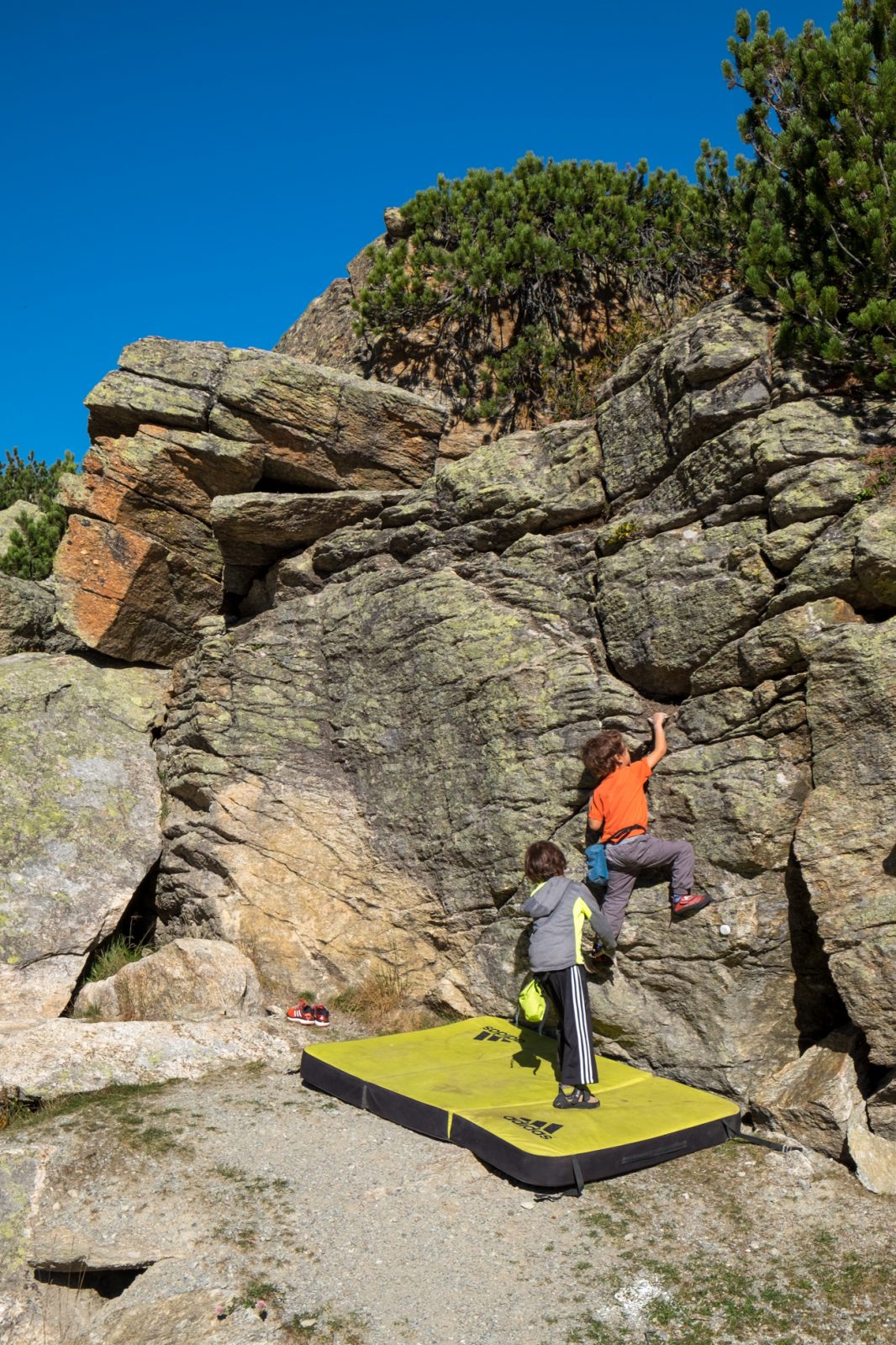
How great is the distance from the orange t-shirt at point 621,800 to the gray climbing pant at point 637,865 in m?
0.17

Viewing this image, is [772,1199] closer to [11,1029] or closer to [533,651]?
[533,651]

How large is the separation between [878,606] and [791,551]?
2.97 ft

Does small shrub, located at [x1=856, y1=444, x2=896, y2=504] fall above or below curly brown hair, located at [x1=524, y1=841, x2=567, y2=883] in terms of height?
above

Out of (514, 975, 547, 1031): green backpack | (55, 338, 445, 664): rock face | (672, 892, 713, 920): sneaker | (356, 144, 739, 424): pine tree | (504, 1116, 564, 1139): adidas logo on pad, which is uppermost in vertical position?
(356, 144, 739, 424): pine tree

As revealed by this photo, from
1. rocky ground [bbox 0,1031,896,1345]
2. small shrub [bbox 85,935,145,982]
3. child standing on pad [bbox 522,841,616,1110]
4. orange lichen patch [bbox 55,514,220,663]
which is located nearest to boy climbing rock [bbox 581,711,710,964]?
child standing on pad [bbox 522,841,616,1110]

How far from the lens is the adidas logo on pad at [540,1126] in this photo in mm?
6898

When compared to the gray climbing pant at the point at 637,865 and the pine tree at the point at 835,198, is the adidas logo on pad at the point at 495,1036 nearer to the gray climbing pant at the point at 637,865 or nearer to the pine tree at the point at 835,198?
the gray climbing pant at the point at 637,865

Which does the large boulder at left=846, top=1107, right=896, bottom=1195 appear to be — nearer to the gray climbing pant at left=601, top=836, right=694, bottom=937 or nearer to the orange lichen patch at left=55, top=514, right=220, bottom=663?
the gray climbing pant at left=601, top=836, right=694, bottom=937

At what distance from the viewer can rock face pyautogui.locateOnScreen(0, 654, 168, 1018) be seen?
1073 cm

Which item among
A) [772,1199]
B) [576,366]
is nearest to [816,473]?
[772,1199]

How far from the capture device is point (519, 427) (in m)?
14.8

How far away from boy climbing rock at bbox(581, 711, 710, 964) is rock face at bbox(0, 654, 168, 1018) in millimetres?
5874

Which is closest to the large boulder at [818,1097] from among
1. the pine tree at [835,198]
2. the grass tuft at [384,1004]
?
the grass tuft at [384,1004]

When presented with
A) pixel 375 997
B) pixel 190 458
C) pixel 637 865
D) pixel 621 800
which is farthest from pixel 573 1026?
pixel 190 458
